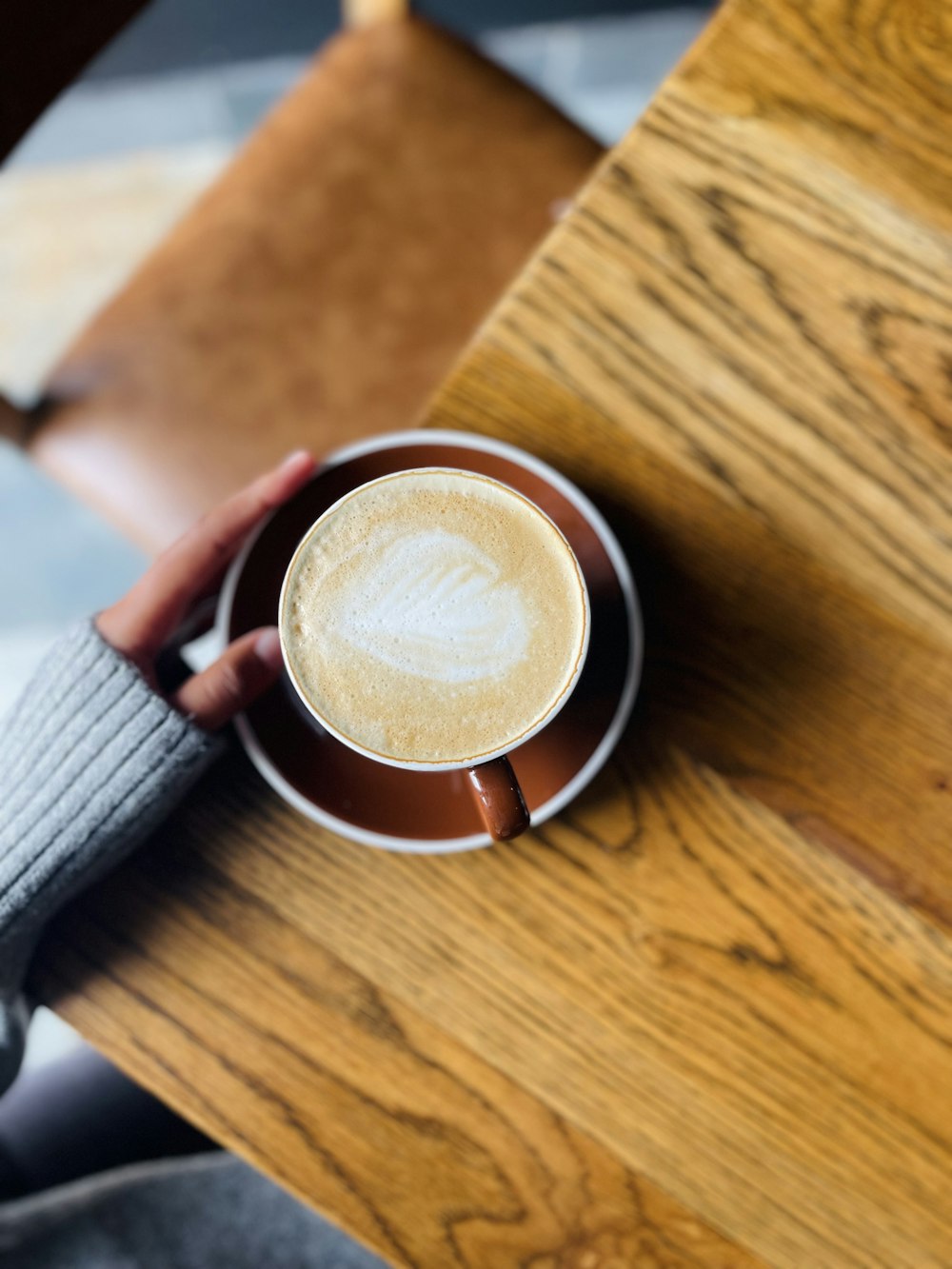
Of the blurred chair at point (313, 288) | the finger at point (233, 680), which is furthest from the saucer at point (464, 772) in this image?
the blurred chair at point (313, 288)

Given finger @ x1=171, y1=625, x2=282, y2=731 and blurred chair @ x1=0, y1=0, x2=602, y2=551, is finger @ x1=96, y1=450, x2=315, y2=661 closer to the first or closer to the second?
finger @ x1=171, y1=625, x2=282, y2=731

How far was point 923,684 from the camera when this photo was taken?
1.90ft

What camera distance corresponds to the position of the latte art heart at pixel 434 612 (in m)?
0.53

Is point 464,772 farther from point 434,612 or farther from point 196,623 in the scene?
point 196,623

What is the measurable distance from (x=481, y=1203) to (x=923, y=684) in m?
0.39

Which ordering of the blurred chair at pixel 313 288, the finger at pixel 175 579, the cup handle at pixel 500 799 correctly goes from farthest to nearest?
the blurred chair at pixel 313 288 < the finger at pixel 175 579 < the cup handle at pixel 500 799

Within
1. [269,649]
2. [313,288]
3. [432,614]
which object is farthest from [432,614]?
[313,288]

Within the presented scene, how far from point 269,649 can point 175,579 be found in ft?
0.28

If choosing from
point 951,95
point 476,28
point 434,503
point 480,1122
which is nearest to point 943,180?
point 951,95

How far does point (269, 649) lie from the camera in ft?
1.85

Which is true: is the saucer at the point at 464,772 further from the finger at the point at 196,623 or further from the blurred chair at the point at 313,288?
the blurred chair at the point at 313,288

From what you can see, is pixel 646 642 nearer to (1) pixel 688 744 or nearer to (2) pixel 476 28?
(1) pixel 688 744

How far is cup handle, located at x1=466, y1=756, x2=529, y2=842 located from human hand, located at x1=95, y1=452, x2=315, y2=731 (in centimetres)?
14

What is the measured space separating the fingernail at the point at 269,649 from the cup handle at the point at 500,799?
0.47 ft
